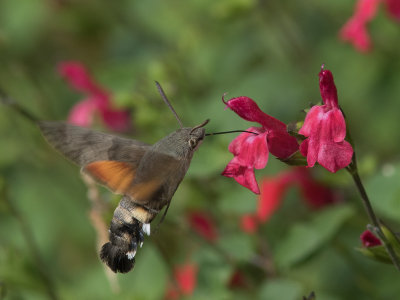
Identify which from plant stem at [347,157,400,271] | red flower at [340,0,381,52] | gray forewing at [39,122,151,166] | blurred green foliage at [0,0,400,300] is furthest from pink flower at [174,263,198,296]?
plant stem at [347,157,400,271]

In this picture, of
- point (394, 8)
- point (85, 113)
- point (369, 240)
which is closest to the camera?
point (369, 240)

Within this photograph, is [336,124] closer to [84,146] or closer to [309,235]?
[84,146]

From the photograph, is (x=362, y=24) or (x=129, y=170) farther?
(x=362, y=24)

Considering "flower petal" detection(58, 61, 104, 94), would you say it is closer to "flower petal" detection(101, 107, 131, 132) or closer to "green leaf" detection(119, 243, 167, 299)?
"flower petal" detection(101, 107, 131, 132)

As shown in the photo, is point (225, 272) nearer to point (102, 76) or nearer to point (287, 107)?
point (287, 107)

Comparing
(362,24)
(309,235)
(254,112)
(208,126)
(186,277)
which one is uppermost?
(254,112)

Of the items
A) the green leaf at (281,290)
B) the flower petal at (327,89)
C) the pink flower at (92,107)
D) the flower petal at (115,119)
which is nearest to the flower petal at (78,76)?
the pink flower at (92,107)

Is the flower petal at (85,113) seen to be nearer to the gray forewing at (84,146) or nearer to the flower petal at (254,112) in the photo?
the gray forewing at (84,146)

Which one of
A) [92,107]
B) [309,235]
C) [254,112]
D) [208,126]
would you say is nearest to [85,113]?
[92,107]
